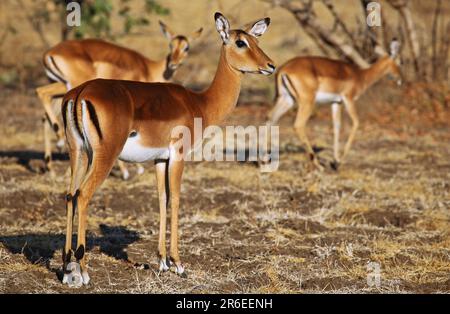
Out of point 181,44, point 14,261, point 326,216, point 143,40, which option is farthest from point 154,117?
point 143,40

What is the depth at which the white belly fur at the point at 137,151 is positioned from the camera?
5.21m

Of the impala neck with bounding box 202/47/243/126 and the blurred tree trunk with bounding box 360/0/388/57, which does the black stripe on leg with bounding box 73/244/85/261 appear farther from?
the blurred tree trunk with bounding box 360/0/388/57

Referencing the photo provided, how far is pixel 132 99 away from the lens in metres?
5.20

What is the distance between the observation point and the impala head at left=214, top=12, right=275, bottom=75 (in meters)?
5.81

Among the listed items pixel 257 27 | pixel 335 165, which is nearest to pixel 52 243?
pixel 257 27

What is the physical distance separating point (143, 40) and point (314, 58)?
10910 millimetres

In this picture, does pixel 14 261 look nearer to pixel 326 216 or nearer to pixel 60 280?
pixel 60 280

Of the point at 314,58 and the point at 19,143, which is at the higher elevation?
the point at 314,58

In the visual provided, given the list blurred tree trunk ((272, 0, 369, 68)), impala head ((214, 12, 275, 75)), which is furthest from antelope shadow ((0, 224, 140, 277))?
blurred tree trunk ((272, 0, 369, 68))

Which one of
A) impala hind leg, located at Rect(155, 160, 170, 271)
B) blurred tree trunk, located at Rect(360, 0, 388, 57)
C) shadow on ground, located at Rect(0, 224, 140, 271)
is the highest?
blurred tree trunk, located at Rect(360, 0, 388, 57)

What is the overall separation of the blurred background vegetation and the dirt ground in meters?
2.82

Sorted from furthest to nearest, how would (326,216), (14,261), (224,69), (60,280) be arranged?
(326,216) < (224,69) < (14,261) < (60,280)

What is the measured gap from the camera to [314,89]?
10352 mm

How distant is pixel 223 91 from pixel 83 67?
3.64m
